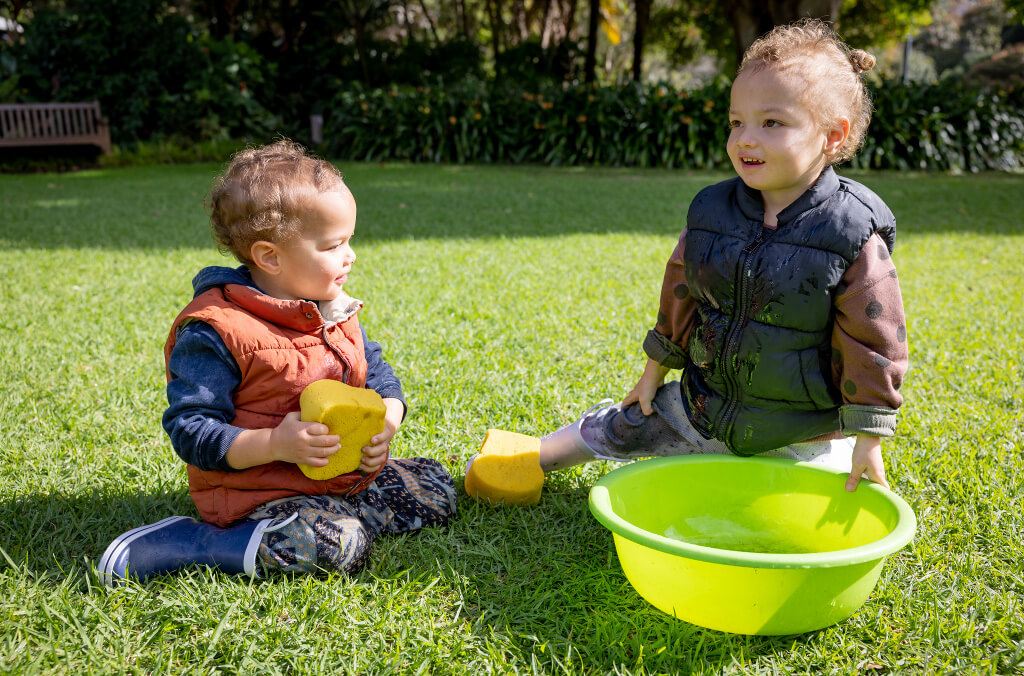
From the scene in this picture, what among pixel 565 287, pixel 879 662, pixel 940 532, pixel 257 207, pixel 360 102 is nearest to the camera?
pixel 879 662

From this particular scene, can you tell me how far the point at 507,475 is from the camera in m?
2.05

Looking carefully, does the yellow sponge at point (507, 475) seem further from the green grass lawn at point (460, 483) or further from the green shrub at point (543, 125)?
the green shrub at point (543, 125)

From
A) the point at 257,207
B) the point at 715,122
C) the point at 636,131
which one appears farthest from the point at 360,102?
the point at 257,207

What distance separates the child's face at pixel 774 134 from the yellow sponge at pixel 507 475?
91 cm

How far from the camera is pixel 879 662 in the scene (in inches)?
58.2

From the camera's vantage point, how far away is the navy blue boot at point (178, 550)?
1669 mm

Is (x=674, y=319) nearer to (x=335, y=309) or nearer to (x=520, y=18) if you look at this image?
(x=335, y=309)

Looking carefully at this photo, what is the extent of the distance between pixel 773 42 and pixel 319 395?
4.13 feet

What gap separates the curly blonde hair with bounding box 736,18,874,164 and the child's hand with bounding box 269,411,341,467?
1.23 m

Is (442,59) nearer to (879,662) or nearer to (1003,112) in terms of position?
(1003,112)

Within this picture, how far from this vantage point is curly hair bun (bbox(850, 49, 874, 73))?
169 cm

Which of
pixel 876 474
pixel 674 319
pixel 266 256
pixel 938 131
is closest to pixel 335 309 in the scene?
pixel 266 256

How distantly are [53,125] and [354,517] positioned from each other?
11.4 m

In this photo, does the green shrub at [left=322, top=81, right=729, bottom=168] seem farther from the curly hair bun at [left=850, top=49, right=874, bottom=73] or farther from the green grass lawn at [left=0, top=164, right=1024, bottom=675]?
the curly hair bun at [left=850, top=49, right=874, bottom=73]
